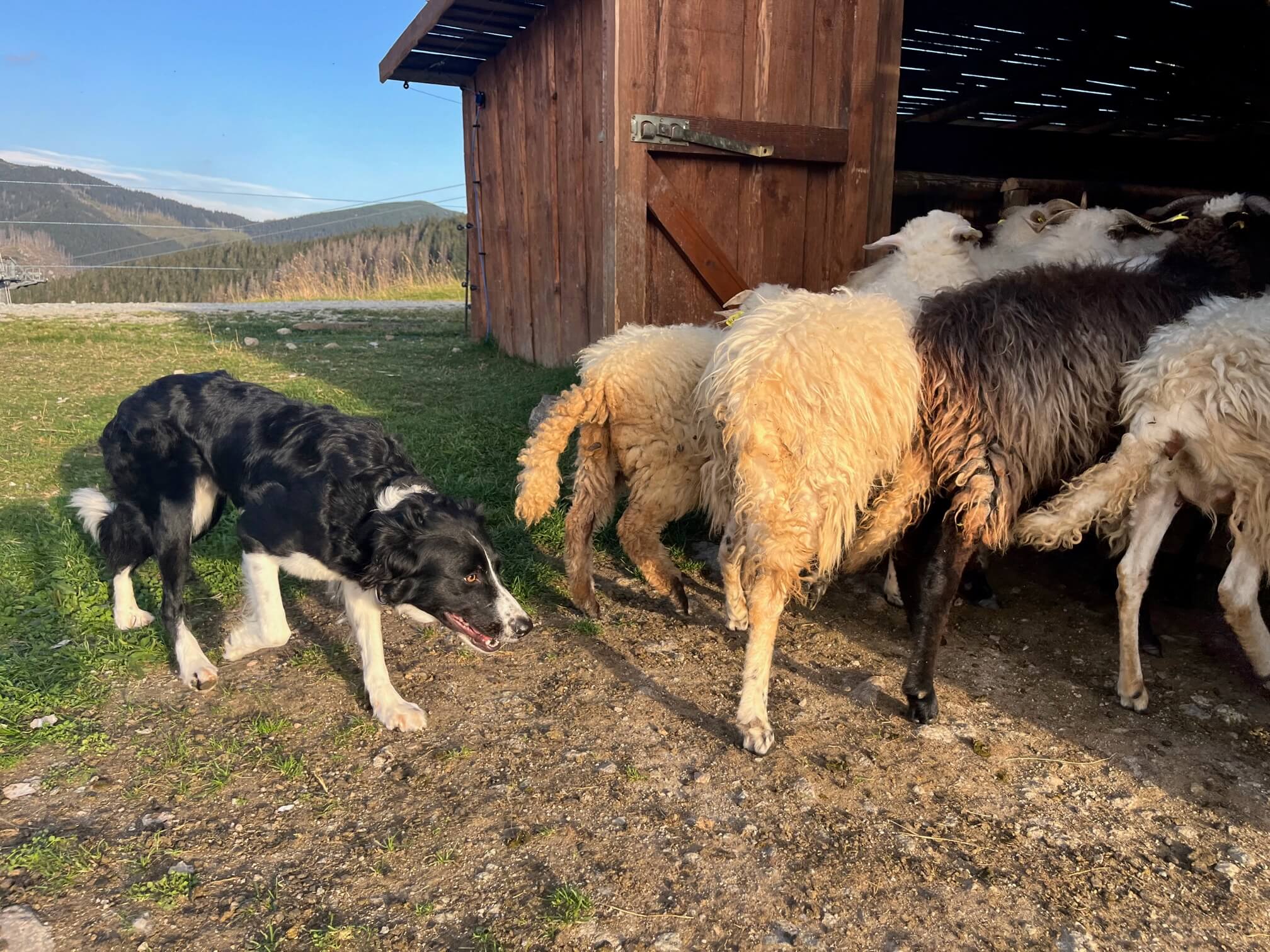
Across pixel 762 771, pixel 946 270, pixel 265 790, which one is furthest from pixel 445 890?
pixel 946 270

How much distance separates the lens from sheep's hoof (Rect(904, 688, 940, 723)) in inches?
123

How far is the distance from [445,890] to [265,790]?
0.85 m

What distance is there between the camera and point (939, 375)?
3.24m

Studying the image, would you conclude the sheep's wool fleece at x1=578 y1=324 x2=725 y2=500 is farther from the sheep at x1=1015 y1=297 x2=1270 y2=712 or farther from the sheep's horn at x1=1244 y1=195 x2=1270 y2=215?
the sheep's horn at x1=1244 y1=195 x2=1270 y2=215

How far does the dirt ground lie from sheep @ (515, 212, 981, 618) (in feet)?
1.48

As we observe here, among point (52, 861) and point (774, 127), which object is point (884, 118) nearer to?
point (774, 127)

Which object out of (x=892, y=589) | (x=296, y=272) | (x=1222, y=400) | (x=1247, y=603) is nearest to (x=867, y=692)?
(x=892, y=589)

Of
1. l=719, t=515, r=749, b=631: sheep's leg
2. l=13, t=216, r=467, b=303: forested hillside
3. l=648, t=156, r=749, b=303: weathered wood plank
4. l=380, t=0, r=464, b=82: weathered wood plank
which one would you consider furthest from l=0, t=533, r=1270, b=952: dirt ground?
l=13, t=216, r=467, b=303: forested hillside

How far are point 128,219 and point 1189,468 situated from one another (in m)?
71.1

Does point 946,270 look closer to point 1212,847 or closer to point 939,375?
point 939,375

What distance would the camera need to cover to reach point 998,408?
3189 millimetres

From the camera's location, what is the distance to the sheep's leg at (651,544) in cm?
401

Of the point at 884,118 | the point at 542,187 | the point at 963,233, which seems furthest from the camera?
the point at 542,187

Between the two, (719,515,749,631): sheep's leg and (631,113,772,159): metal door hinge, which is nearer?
(719,515,749,631): sheep's leg
